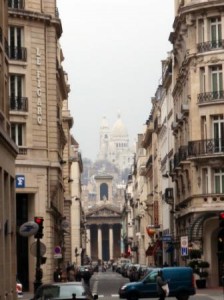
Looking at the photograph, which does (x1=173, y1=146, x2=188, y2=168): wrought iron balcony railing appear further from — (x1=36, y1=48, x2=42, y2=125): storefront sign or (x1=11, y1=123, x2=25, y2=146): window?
(x1=11, y1=123, x2=25, y2=146): window

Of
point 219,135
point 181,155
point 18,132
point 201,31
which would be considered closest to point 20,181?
point 18,132

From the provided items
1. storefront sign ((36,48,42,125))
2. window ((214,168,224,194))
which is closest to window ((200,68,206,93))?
window ((214,168,224,194))

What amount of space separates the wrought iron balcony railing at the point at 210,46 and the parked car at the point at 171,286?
2314 cm

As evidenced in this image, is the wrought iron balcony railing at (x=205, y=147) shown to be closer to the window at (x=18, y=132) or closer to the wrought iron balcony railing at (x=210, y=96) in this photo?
the wrought iron balcony railing at (x=210, y=96)

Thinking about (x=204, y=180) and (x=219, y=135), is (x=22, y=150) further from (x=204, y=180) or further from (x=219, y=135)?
(x=219, y=135)

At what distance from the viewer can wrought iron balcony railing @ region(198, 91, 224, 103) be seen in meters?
72.5

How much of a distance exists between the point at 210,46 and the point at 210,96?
3.24m

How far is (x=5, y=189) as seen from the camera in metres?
42.9

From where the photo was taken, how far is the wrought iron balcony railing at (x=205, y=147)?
2849 inches

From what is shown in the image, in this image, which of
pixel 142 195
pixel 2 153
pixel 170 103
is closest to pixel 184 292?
pixel 2 153

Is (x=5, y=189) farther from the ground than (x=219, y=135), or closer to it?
closer to it

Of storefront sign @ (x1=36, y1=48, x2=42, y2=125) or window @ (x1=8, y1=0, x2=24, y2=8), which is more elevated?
window @ (x1=8, y1=0, x2=24, y2=8)

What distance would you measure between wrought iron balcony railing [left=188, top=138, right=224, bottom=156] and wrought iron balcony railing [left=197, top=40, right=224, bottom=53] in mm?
5893

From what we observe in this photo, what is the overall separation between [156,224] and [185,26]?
49076 mm
